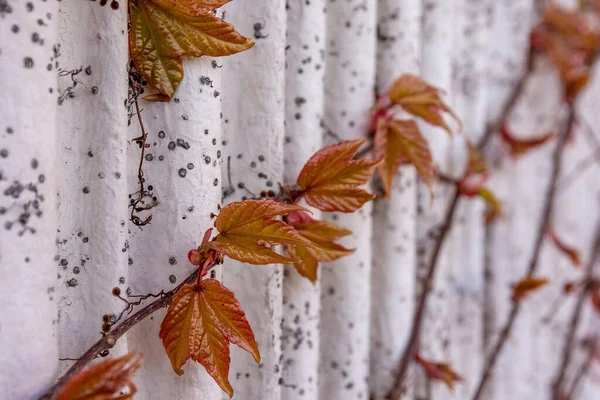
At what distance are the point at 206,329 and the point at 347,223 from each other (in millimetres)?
205

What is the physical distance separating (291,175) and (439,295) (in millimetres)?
278

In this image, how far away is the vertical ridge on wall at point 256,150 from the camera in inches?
17.2

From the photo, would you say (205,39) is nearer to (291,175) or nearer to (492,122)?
(291,175)

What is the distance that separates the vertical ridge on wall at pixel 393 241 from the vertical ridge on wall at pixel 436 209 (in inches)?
1.6

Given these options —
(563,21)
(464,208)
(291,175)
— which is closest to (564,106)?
(563,21)

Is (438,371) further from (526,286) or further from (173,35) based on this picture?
(173,35)

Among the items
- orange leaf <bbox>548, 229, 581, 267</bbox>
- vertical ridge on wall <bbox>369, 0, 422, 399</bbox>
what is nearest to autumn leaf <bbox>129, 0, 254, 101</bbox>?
vertical ridge on wall <bbox>369, 0, 422, 399</bbox>

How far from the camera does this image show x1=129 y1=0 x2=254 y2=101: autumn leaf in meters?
0.36

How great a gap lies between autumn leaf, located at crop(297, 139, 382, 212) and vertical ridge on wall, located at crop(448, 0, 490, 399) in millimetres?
290

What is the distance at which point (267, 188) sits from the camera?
17.6 inches

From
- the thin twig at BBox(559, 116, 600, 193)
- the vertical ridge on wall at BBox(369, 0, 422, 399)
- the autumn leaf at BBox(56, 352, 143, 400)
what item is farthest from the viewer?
the thin twig at BBox(559, 116, 600, 193)

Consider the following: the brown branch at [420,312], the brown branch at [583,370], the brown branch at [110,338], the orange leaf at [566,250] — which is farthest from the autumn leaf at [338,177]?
the brown branch at [583,370]

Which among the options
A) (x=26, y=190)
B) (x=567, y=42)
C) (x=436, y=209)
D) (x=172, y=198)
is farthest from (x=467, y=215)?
(x=26, y=190)

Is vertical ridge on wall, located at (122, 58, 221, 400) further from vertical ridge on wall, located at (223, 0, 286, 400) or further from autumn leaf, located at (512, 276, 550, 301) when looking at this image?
autumn leaf, located at (512, 276, 550, 301)
